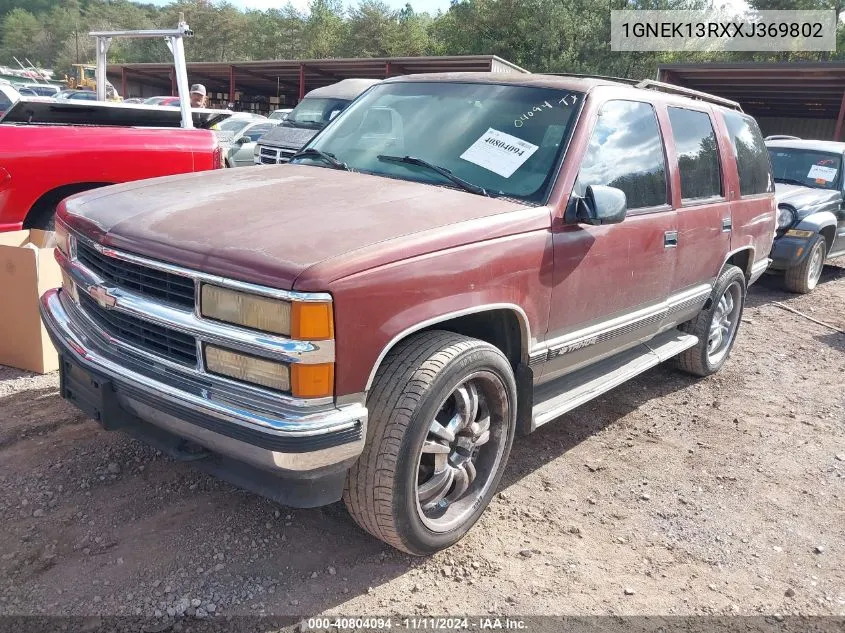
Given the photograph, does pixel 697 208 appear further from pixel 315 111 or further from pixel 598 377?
pixel 315 111

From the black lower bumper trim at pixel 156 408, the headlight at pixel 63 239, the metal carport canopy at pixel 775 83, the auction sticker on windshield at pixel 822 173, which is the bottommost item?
the black lower bumper trim at pixel 156 408

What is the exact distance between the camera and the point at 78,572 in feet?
8.39

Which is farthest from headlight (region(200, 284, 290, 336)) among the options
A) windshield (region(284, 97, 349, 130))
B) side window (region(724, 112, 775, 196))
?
windshield (region(284, 97, 349, 130))

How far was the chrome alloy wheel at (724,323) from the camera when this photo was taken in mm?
5043

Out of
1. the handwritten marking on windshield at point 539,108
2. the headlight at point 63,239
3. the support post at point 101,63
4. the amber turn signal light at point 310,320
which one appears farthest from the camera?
the support post at point 101,63

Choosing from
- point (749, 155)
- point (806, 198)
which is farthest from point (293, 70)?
point (749, 155)

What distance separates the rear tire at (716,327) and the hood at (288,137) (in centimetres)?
718

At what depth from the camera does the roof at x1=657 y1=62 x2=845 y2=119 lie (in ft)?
60.8

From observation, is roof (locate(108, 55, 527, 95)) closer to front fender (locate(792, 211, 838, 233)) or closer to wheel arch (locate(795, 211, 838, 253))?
wheel arch (locate(795, 211, 838, 253))

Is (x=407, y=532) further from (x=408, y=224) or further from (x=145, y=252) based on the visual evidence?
(x=145, y=252)

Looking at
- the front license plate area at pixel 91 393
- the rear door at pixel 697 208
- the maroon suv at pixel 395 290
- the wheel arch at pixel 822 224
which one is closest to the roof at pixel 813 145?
the wheel arch at pixel 822 224

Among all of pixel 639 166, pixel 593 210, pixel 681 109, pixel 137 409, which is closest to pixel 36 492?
pixel 137 409

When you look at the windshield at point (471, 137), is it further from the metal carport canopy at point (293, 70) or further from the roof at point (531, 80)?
the metal carport canopy at point (293, 70)

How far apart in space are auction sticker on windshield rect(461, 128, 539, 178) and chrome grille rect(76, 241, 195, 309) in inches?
59.8
